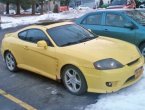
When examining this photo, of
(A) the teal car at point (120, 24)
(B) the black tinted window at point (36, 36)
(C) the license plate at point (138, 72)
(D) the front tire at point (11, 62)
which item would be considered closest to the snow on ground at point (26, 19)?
(A) the teal car at point (120, 24)

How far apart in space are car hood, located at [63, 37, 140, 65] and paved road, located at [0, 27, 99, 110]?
821 mm

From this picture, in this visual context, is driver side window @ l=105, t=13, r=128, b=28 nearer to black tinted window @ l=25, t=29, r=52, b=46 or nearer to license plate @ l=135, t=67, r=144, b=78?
black tinted window @ l=25, t=29, r=52, b=46

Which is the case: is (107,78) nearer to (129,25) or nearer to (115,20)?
(129,25)

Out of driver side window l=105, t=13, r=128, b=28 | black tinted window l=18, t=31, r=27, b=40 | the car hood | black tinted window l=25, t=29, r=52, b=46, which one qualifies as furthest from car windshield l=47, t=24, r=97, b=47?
driver side window l=105, t=13, r=128, b=28

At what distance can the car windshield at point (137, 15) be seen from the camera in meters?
9.71

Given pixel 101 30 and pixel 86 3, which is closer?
pixel 101 30

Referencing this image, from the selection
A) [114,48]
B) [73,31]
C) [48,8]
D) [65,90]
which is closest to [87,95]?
[65,90]

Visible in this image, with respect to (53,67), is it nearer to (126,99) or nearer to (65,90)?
(65,90)

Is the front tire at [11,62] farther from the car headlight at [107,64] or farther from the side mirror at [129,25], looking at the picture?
the side mirror at [129,25]

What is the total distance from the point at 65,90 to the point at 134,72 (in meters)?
1.53

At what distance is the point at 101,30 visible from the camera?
33.9ft

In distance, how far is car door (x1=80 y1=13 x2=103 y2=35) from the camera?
1044 cm

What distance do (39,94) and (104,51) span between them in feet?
5.32

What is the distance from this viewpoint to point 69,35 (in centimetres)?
769
